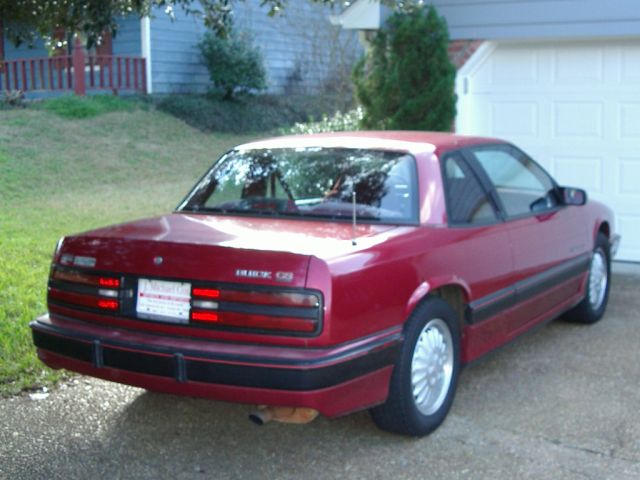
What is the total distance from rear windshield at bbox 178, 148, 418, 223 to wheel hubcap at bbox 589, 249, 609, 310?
242 centimetres

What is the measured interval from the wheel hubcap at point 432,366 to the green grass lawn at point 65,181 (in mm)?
2423

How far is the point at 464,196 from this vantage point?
5.22m

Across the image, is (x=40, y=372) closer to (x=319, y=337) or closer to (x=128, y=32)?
(x=319, y=337)

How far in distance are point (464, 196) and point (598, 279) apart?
2259 mm

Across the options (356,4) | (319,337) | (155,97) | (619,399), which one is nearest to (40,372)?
(319,337)

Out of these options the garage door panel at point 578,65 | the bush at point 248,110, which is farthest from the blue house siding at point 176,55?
the garage door panel at point 578,65

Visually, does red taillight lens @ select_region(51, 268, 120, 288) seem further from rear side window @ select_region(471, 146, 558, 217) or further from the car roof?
rear side window @ select_region(471, 146, 558, 217)

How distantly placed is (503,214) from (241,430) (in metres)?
2.04

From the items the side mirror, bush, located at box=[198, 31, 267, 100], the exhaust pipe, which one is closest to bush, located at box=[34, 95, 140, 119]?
bush, located at box=[198, 31, 267, 100]

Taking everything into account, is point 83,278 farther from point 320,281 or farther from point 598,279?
point 598,279

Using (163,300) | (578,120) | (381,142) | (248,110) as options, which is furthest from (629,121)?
(248,110)

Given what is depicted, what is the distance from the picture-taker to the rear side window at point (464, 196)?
5074 mm

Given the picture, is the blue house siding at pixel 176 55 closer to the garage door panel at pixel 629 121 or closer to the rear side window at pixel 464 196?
the garage door panel at pixel 629 121

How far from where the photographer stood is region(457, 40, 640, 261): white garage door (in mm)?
8867
